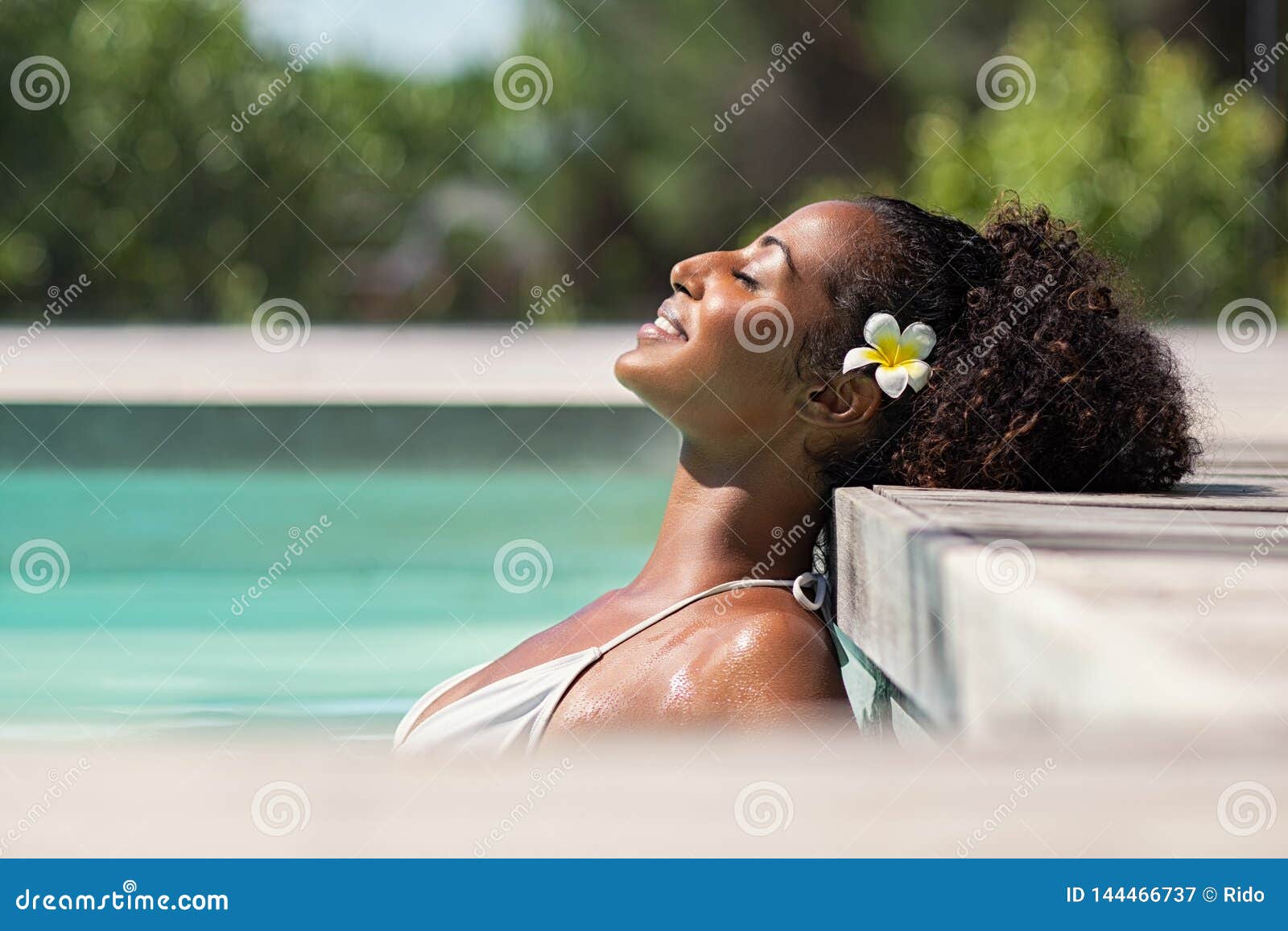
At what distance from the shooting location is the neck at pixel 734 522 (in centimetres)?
219

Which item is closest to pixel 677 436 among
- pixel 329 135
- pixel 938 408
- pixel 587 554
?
pixel 587 554

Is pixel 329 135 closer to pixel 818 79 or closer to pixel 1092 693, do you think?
pixel 818 79

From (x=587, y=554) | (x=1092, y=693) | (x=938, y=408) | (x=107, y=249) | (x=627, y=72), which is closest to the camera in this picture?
(x=1092, y=693)

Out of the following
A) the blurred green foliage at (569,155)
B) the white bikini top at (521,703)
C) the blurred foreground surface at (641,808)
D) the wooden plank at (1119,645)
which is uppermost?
the blurred green foliage at (569,155)

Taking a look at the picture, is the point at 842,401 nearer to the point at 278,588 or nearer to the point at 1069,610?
the point at 1069,610

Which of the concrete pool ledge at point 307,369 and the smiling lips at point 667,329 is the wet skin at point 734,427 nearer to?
the smiling lips at point 667,329

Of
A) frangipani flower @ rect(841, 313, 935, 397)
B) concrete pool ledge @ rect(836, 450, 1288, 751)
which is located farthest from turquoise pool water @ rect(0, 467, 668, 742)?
concrete pool ledge @ rect(836, 450, 1288, 751)

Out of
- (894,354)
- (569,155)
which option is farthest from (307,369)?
(569,155)

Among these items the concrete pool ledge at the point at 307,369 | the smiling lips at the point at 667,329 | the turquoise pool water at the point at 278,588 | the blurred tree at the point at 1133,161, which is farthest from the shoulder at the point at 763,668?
the blurred tree at the point at 1133,161

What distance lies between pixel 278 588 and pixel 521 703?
140 inches

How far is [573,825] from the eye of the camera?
0.91 meters

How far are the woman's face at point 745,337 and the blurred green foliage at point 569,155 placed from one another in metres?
7.14

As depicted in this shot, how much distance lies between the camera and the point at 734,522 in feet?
7.20
